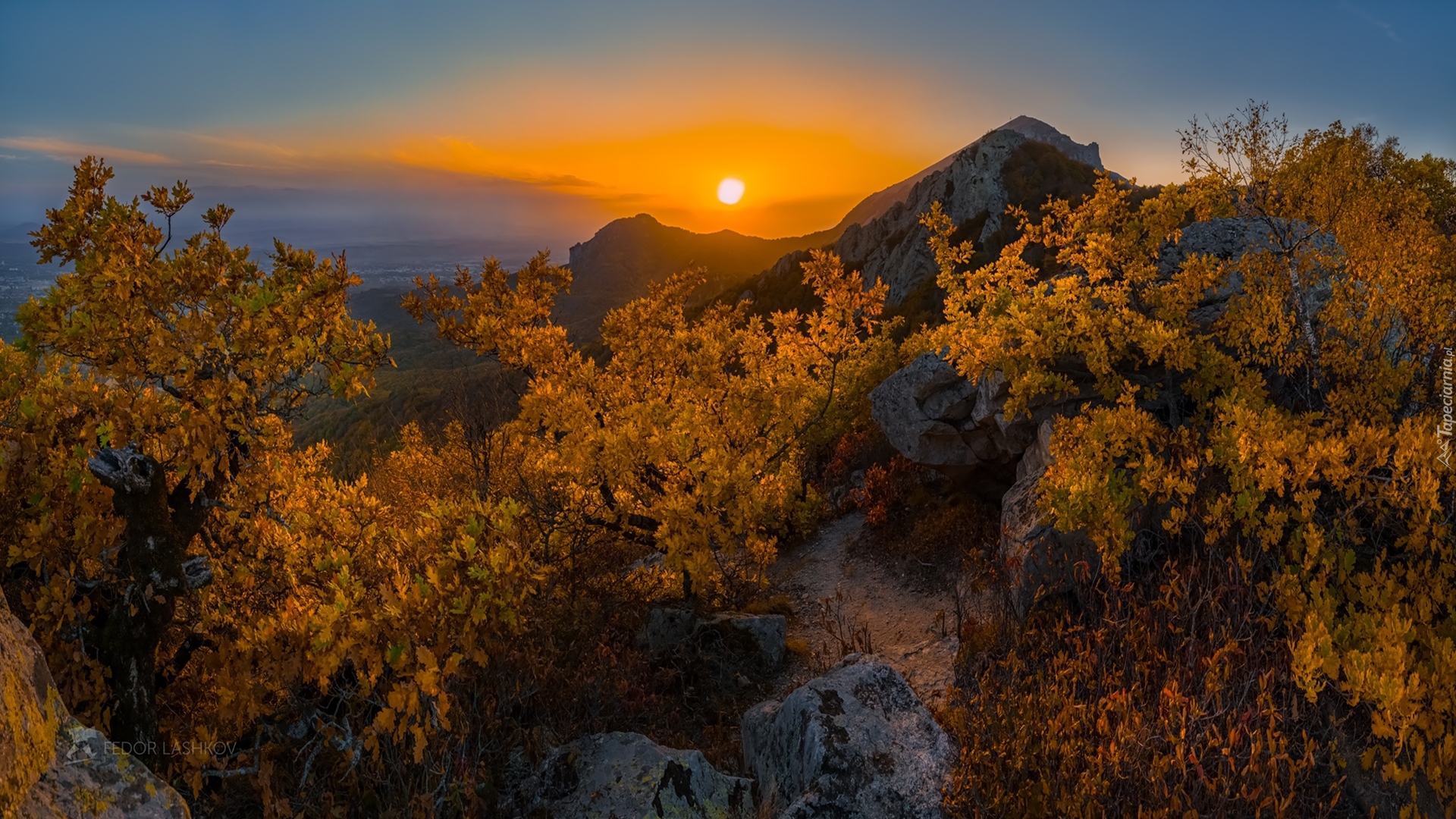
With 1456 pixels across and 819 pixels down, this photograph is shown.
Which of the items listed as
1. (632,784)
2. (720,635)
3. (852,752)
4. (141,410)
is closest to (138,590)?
(141,410)

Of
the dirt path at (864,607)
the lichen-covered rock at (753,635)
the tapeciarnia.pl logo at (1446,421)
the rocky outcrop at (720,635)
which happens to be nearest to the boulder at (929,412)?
the dirt path at (864,607)

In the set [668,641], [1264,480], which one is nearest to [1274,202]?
[1264,480]

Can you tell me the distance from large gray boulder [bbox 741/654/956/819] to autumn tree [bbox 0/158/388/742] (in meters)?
4.80

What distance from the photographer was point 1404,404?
28.5 ft

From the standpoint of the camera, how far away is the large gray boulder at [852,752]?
17.2 feet

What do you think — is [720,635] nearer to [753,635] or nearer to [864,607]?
[753,635]

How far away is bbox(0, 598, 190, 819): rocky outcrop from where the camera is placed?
91.0 inches

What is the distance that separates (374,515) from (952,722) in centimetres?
614

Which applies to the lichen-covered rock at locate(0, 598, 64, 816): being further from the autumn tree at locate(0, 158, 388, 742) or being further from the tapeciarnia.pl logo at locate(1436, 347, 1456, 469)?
the tapeciarnia.pl logo at locate(1436, 347, 1456, 469)

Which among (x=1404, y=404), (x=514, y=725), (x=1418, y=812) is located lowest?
(x=514, y=725)

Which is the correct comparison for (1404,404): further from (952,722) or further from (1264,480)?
(952,722)

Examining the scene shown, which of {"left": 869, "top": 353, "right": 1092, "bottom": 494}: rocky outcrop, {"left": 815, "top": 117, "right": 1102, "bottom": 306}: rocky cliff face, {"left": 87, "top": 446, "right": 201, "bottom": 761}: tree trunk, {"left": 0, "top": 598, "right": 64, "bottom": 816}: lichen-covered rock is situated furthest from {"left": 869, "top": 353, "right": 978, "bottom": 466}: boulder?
{"left": 815, "top": 117, "right": 1102, "bottom": 306}: rocky cliff face

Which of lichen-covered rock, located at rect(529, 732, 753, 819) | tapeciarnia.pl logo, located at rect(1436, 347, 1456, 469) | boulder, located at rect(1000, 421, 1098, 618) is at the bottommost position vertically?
lichen-covered rock, located at rect(529, 732, 753, 819)

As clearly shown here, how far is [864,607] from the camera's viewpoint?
11.6 metres
